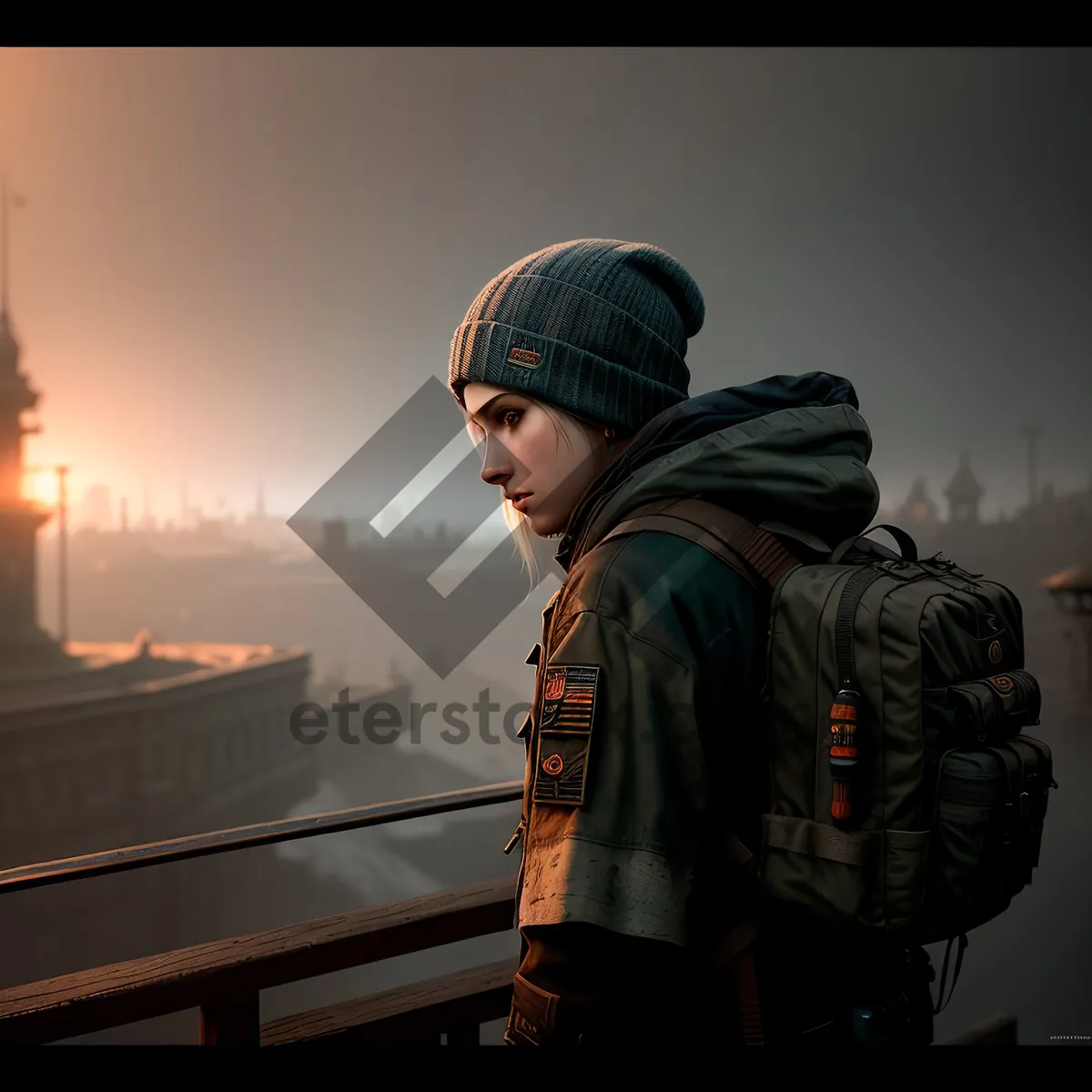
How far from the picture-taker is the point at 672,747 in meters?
0.85

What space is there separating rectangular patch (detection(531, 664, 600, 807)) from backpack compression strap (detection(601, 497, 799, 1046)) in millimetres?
193

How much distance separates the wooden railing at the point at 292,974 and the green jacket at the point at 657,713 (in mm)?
792

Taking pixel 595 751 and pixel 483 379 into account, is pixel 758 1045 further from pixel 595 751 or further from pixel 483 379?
pixel 483 379

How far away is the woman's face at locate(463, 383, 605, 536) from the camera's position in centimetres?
122

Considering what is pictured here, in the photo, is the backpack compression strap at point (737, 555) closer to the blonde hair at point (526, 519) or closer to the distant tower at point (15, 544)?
the blonde hair at point (526, 519)

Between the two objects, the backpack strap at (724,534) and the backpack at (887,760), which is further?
the backpack strap at (724,534)

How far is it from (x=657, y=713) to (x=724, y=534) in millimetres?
238

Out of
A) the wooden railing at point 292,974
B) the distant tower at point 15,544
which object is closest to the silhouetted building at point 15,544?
the distant tower at point 15,544

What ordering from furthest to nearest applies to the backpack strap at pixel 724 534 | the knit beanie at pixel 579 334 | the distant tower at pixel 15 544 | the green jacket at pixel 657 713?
the distant tower at pixel 15 544 → the knit beanie at pixel 579 334 → the backpack strap at pixel 724 534 → the green jacket at pixel 657 713

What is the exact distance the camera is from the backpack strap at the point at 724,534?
936 mm

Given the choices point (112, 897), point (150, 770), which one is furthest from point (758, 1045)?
point (112, 897)

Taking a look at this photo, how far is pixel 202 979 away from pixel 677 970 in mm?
941

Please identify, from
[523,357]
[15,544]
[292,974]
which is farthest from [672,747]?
[15,544]

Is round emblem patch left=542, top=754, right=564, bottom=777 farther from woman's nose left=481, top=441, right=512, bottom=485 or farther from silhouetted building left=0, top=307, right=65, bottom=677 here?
silhouetted building left=0, top=307, right=65, bottom=677
